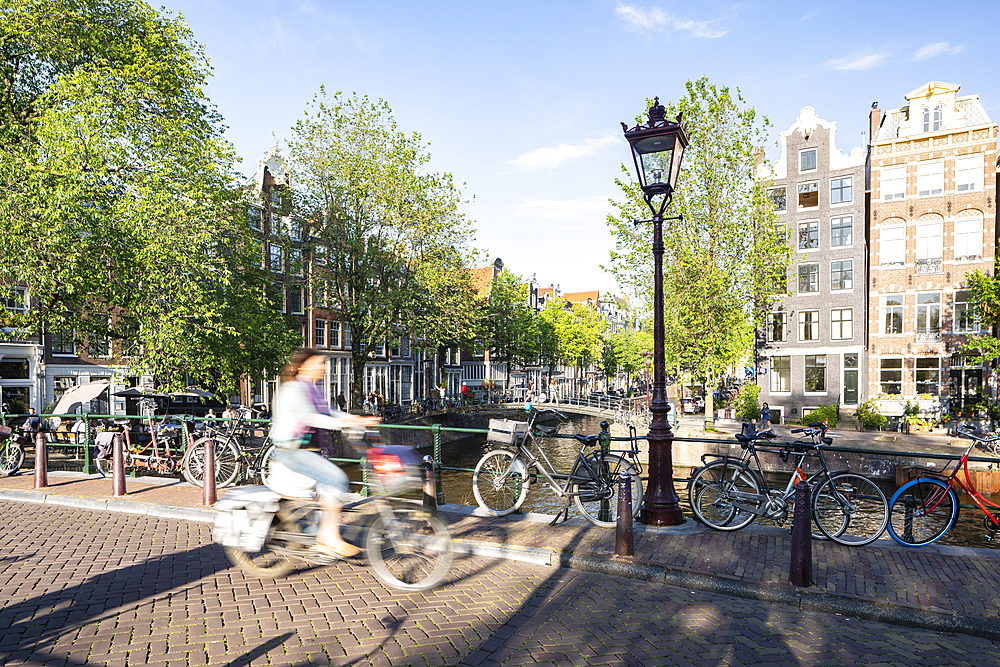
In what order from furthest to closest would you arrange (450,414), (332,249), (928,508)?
(450,414)
(332,249)
(928,508)

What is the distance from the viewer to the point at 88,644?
425 cm

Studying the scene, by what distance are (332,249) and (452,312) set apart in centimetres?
603

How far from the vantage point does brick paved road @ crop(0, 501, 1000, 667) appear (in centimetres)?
415

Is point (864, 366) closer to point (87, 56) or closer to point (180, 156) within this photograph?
point (180, 156)

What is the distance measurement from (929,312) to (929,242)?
329cm

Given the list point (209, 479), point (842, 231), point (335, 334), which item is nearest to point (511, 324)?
point (335, 334)

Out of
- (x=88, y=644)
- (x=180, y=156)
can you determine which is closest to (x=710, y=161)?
(x=180, y=156)

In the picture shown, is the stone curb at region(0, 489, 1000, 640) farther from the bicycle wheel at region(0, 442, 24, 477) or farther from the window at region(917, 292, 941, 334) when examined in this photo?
the window at region(917, 292, 941, 334)

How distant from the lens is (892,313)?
31.2 meters

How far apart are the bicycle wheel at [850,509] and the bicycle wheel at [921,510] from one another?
208 millimetres

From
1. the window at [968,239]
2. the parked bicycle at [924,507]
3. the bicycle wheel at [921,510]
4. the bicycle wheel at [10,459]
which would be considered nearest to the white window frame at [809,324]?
the window at [968,239]

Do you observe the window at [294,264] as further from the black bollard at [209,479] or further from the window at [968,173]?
the window at [968,173]

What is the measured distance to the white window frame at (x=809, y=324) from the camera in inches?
1298

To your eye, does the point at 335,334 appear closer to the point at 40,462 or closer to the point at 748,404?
the point at 748,404
